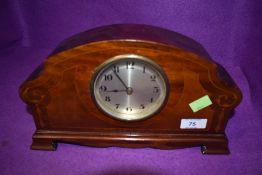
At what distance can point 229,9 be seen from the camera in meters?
2.00

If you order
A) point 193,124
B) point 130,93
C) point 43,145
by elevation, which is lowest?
point 43,145

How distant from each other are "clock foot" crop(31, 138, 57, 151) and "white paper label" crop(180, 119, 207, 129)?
25.3 inches

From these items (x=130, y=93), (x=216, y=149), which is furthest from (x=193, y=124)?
(x=130, y=93)

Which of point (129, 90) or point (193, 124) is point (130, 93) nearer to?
point (129, 90)

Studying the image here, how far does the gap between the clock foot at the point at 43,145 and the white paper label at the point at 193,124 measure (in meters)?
0.64

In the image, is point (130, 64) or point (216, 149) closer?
point (130, 64)

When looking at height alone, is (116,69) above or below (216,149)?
above

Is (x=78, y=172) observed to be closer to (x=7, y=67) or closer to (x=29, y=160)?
(x=29, y=160)

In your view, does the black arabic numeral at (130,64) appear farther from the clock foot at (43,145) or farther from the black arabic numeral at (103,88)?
the clock foot at (43,145)

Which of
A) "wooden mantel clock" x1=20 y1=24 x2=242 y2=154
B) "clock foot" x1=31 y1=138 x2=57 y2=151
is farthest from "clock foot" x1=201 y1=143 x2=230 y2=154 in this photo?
"clock foot" x1=31 y1=138 x2=57 y2=151

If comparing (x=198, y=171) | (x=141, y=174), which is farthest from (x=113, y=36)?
(x=198, y=171)

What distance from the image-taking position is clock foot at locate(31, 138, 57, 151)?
1.49 metres

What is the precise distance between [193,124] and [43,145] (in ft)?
2.44

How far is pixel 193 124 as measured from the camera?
1.42 meters
